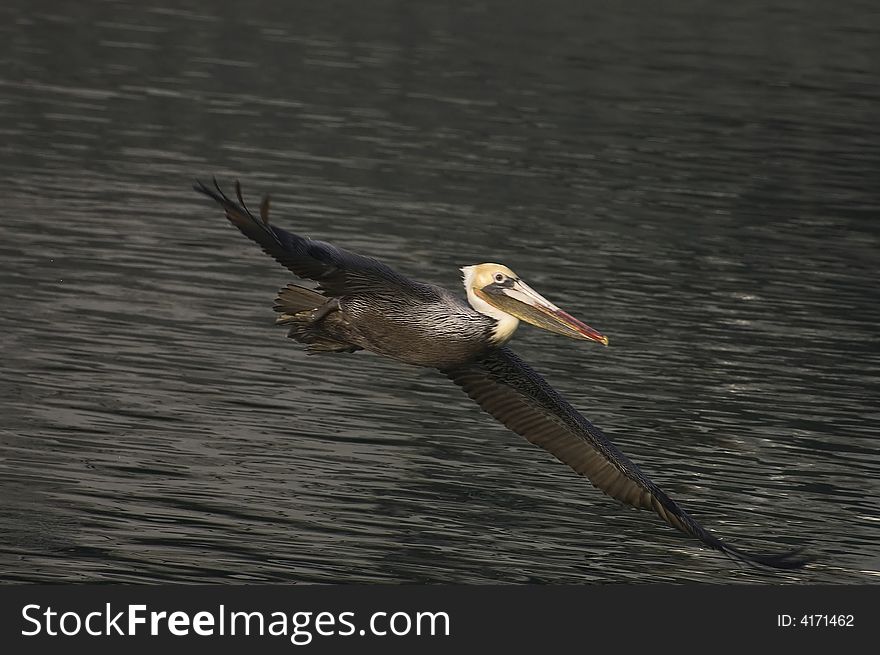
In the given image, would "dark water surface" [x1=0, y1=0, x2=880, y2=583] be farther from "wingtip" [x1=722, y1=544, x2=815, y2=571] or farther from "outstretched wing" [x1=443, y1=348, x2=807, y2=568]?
"wingtip" [x1=722, y1=544, x2=815, y2=571]

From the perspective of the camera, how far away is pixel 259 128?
35.8m

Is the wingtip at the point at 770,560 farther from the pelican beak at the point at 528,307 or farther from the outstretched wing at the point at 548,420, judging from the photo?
the pelican beak at the point at 528,307

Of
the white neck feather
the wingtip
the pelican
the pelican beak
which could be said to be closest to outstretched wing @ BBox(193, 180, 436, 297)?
the pelican

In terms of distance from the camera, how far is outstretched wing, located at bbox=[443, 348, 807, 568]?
13828 mm

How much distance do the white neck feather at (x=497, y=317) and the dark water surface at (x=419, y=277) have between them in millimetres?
2785

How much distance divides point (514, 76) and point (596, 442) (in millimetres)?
31412

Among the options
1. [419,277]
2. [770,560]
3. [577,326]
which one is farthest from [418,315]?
[419,277]

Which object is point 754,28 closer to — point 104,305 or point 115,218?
point 115,218

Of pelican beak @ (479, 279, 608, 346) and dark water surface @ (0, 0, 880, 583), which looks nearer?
pelican beak @ (479, 279, 608, 346)

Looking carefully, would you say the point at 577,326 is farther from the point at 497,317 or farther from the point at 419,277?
the point at 419,277

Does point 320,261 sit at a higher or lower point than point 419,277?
lower

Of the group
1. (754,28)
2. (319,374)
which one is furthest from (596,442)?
(754,28)

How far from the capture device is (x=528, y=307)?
13.0 metres

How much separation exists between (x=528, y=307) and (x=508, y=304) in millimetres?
151
